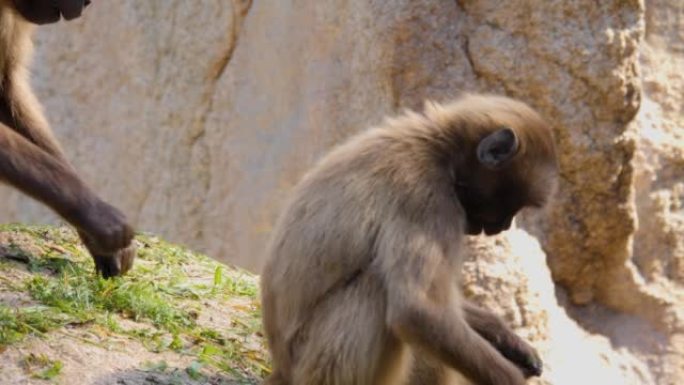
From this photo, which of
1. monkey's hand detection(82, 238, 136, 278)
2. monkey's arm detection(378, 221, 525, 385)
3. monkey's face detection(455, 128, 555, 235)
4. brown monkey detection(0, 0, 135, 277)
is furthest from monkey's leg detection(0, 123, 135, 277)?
monkey's face detection(455, 128, 555, 235)

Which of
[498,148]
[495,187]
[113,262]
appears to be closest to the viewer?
[498,148]

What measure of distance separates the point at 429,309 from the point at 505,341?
3.28 ft

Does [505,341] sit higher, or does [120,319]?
[505,341]

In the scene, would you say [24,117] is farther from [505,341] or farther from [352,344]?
[505,341]

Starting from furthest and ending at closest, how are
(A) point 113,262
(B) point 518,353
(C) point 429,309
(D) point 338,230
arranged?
(A) point 113,262, (B) point 518,353, (D) point 338,230, (C) point 429,309

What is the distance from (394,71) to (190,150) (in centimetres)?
304

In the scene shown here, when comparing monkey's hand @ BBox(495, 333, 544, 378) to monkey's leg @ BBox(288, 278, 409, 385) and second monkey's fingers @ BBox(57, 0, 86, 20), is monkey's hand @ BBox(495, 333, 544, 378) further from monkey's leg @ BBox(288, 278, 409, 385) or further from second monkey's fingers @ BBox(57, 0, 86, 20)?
second monkey's fingers @ BBox(57, 0, 86, 20)

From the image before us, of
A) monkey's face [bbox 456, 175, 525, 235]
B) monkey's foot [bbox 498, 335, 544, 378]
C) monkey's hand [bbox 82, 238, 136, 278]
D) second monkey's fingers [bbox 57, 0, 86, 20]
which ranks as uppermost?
second monkey's fingers [bbox 57, 0, 86, 20]

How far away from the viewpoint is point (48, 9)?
7598 mm

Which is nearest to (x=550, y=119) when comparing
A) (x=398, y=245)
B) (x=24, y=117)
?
(x=24, y=117)

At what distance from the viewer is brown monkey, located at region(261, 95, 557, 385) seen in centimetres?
619

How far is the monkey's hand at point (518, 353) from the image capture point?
7016 mm

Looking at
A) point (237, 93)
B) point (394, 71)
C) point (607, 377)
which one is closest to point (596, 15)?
point (394, 71)

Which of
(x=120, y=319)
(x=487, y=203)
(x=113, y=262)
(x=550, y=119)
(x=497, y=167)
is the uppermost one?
(x=550, y=119)
